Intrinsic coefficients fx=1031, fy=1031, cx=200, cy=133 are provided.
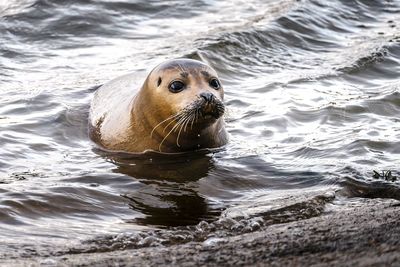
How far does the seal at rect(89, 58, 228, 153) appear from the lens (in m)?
7.80

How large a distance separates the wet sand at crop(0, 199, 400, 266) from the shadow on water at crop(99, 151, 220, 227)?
87 cm

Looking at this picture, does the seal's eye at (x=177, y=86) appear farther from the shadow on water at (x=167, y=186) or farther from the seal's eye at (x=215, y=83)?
the shadow on water at (x=167, y=186)

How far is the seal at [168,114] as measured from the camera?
780 cm

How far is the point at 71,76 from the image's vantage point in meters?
10.9

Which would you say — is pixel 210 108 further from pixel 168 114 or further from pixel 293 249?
pixel 293 249

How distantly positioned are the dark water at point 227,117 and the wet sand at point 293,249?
479mm

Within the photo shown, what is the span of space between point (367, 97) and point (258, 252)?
207 inches

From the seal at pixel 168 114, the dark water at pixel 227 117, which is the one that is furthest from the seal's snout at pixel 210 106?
the dark water at pixel 227 117

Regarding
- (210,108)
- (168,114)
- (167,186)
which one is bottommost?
(167,186)

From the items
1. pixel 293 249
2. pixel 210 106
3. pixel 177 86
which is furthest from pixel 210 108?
pixel 293 249

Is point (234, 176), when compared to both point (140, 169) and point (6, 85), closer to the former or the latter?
point (140, 169)

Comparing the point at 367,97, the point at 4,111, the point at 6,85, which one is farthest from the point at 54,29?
the point at 367,97

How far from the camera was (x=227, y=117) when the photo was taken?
952 cm

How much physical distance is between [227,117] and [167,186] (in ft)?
7.42
